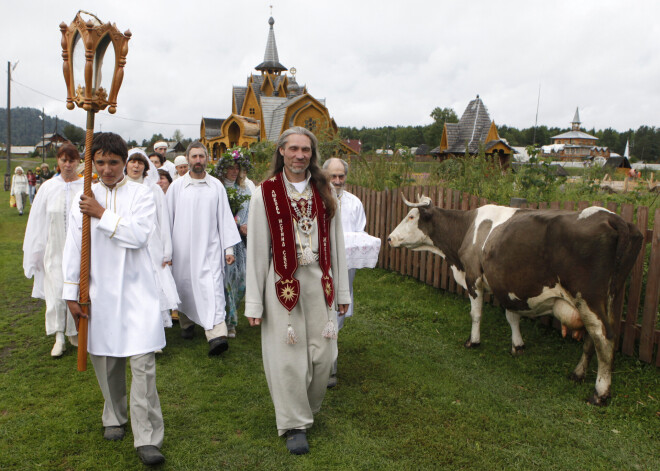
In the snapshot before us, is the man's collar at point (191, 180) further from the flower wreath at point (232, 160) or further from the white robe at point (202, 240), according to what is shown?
the flower wreath at point (232, 160)

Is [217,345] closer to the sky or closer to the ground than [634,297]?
closer to the ground

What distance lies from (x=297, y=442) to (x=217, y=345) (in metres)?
2.05

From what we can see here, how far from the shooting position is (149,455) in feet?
10.8

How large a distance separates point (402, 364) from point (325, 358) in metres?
1.84

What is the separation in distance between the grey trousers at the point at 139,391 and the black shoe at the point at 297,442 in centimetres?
87

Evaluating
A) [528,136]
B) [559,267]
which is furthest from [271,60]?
[528,136]

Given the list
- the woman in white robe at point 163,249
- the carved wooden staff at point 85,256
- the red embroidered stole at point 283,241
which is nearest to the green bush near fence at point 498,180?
the woman in white robe at point 163,249

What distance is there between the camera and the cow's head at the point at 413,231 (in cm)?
663

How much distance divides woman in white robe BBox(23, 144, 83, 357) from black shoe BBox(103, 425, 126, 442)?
1998mm

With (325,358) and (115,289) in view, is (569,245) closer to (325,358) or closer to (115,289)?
(325,358)

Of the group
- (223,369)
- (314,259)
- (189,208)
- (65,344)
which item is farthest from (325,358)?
(65,344)

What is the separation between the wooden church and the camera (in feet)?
107

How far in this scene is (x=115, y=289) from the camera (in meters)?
3.33

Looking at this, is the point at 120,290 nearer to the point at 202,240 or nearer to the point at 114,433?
the point at 114,433
